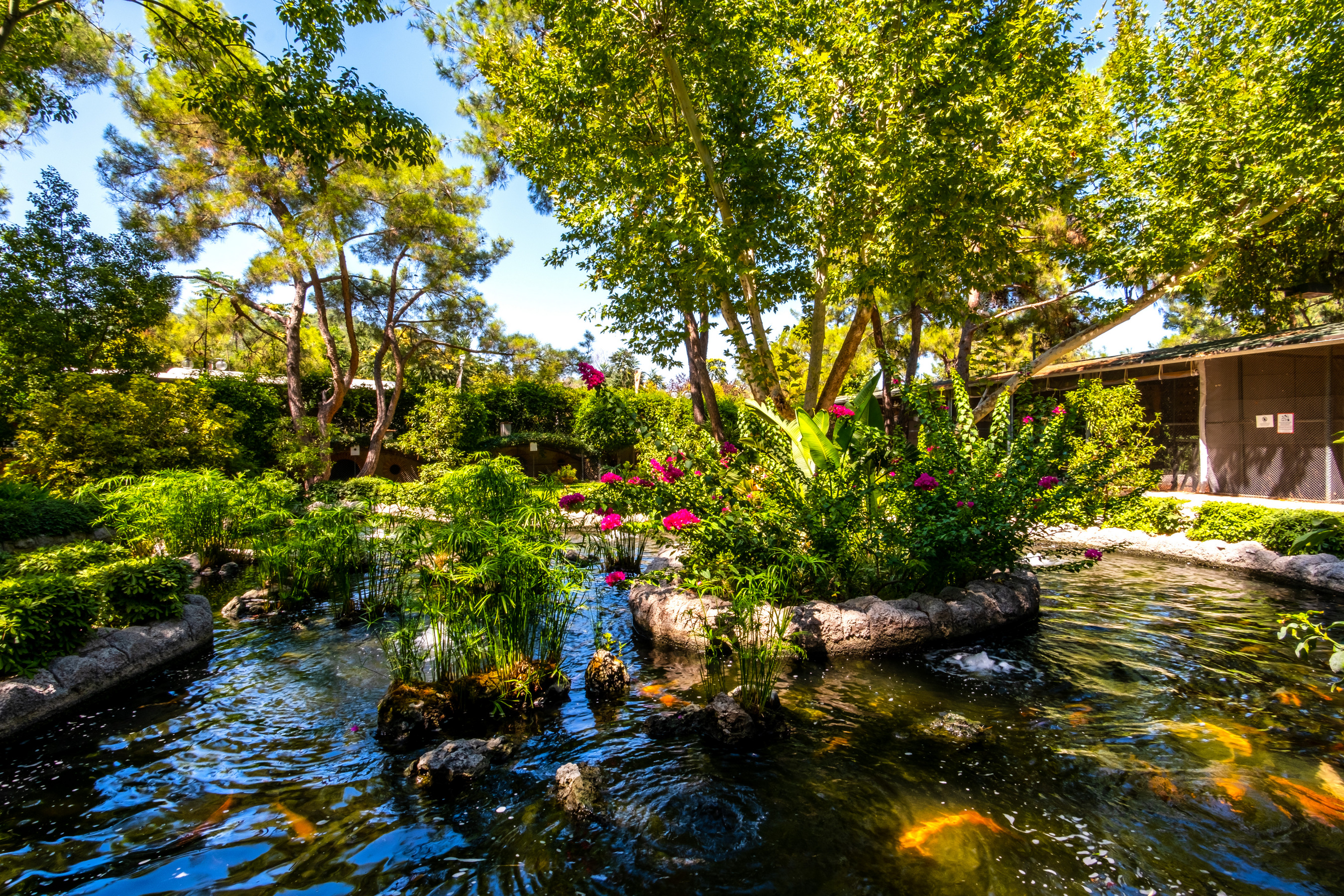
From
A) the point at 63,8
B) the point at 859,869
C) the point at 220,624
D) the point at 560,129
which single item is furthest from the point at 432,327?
the point at 859,869

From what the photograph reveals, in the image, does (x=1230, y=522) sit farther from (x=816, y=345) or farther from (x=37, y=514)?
(x=37, y=514)

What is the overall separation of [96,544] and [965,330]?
1250 centimetres

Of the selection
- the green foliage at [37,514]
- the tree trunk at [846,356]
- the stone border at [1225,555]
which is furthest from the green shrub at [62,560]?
the tree trunk at [846,356]

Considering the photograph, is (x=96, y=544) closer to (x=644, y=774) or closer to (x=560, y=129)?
(x=644, y=774)

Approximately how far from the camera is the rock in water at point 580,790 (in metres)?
2.76

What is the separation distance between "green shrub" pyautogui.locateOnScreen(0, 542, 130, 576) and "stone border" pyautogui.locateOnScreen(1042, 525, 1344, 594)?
8184mm

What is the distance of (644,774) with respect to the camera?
309 centimetres

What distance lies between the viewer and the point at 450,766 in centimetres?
300

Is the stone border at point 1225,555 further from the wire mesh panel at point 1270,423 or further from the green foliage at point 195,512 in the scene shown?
the green foliage at point 195,512

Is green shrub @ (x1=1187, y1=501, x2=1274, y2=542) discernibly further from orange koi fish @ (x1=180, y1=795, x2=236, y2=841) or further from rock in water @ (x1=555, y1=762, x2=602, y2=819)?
orange koi fish @ (x1=180, y1=795, x2=236, y2=841)

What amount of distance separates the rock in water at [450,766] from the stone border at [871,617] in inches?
63.3

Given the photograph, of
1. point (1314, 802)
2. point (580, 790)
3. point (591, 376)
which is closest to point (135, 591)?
point (591, 376)

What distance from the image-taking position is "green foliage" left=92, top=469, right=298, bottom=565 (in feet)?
21.3

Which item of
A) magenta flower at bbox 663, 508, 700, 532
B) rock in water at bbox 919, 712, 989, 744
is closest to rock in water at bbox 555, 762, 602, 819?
rock in water at bbox 919, 712, 989, 744
